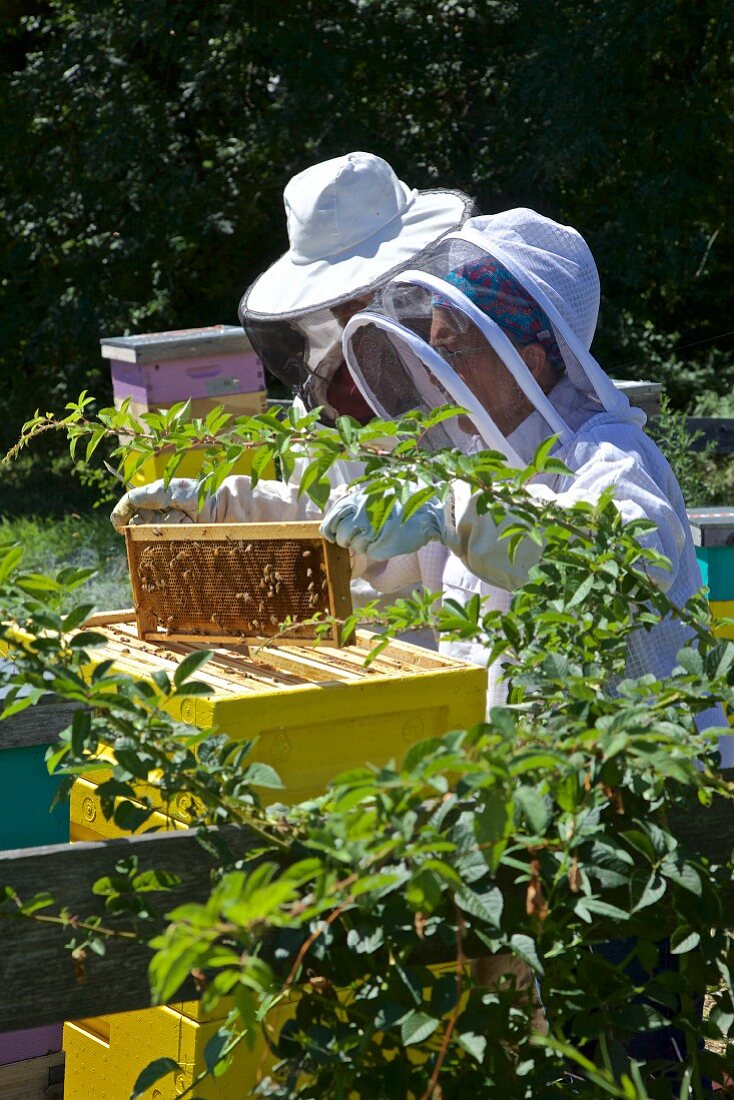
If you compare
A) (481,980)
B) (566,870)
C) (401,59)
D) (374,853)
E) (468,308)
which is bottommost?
(481,980)

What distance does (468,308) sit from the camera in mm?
2354

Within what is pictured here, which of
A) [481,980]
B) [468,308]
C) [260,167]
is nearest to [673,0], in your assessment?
[260,167]

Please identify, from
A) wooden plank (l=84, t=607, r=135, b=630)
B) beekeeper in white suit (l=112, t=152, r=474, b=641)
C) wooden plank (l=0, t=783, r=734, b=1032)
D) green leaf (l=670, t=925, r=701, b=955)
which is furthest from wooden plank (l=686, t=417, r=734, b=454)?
wooden plank (l=0, t=783, r=734, b=1032)

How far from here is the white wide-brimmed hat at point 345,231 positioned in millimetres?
3242

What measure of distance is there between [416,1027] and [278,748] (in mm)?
712

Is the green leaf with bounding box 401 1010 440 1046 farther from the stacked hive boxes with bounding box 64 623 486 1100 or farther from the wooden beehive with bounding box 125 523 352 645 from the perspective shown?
the wooden beehive with bounding box 125 523 352 645

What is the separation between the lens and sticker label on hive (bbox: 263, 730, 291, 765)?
1853mm

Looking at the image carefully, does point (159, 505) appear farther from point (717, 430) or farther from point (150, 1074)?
point (717, 430)

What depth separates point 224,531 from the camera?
7.45 feet

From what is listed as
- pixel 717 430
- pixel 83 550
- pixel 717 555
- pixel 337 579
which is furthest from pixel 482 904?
pixel 717 430

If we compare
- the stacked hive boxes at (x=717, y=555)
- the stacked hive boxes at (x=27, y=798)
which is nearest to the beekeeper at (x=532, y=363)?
the stacked hive boxes at (x=27, y=798)

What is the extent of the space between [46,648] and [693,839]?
0.76 metres

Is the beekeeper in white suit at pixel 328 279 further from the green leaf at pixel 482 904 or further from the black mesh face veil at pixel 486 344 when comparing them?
the green leaf at pixel 482 904

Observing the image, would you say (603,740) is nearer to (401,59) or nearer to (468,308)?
(468,308)
